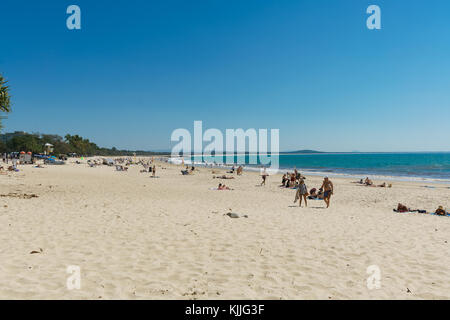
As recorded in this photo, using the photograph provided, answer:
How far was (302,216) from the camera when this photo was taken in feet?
36.9

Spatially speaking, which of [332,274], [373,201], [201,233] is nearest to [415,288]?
[332,274]

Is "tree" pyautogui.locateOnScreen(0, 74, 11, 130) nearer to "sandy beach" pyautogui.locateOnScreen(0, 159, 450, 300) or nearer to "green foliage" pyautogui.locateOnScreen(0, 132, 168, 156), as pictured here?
"sandy beach" pyautogui.locateOnScreen(0, 159, 450, 300)

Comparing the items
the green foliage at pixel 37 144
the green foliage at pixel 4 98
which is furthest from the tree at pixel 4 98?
the green foliage at pixel 37 144

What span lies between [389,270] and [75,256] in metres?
6.96

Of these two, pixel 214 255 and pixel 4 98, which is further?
pixel 4 98

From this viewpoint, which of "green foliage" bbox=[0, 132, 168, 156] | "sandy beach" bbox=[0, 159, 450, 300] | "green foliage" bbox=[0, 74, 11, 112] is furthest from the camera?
"green foliage" bbox=[0, 132, 168, 156]

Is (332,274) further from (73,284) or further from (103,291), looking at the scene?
(73,284)

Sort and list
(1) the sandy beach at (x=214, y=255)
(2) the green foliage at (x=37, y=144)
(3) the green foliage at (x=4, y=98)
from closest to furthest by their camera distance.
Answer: (1) the sandy beach at (x=214, y=255) → (3) the green foliage at (x=4, y=98) → (2) the green foliage at (x=37, y=144)

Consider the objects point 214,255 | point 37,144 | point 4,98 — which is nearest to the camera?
point 214,255

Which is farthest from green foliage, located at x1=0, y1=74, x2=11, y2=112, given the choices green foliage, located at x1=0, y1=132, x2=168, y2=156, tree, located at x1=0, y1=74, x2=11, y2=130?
green foliage, located at x1=0, y1=132, x2=168, y2=156

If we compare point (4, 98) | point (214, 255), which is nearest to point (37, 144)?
point (4, 98)

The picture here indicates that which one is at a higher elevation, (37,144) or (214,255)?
(37,144)

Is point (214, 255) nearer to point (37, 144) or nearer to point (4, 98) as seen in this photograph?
point (4, 98)

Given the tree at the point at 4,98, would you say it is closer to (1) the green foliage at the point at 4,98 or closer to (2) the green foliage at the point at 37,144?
(1) the green foliage at the point at 4,98
